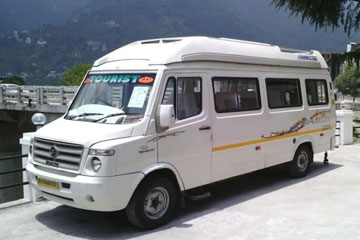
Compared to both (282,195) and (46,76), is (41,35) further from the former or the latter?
(282,195)

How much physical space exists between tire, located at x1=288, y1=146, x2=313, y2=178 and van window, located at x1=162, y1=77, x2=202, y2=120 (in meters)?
3.40

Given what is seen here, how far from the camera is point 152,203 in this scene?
589cm

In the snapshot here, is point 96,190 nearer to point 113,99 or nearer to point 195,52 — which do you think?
point 113,99

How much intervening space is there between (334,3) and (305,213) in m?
8.26

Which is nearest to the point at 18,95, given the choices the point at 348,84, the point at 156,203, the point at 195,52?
the point at 195,52

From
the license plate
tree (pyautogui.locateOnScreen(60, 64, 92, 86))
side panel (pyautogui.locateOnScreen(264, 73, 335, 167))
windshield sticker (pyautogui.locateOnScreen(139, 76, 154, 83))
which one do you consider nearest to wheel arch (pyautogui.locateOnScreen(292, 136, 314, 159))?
side panel (pyautogui.locateOnScreen(264, 73, 335, 167))

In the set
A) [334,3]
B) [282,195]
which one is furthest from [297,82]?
[334,3]

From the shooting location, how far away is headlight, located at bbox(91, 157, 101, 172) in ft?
17.2

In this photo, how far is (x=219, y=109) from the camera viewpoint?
6.80m

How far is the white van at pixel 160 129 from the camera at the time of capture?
5379 millimetres

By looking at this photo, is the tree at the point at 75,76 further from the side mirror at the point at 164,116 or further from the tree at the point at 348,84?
the side mirror at the point at 164,116

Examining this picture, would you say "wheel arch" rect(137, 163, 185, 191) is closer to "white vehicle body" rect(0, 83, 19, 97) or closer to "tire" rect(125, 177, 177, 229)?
"tire" rect(125, 177, 177, 229)

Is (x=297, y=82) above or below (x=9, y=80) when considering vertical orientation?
below

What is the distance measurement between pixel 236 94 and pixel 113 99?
2.30 meters
